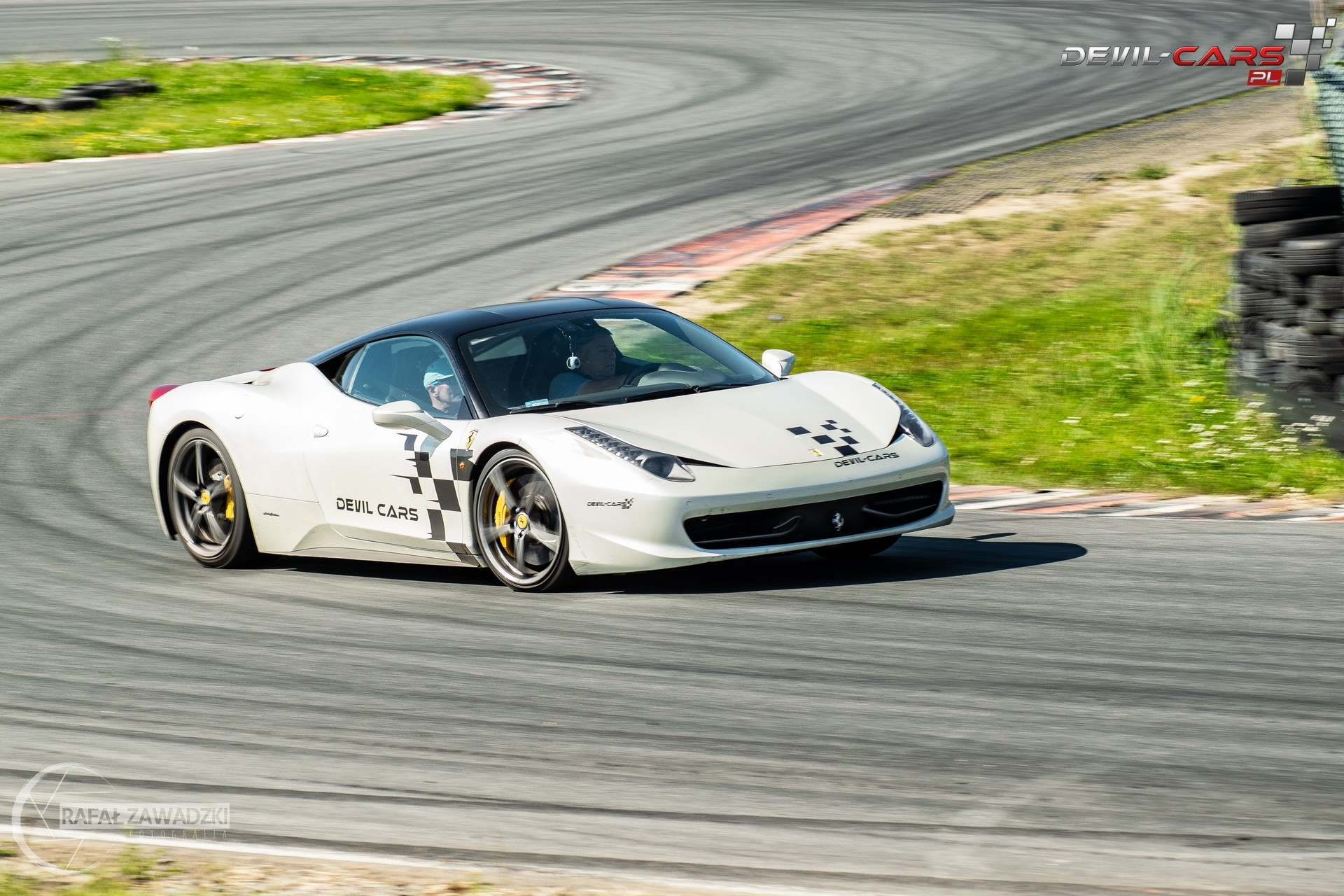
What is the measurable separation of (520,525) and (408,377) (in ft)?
3.72

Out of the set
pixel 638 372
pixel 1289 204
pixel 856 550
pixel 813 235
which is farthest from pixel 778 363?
pixel 813 235

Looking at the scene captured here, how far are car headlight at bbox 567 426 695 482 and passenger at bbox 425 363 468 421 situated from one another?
2.68ft

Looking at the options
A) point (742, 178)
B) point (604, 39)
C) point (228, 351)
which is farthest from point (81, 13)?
point (228, 351)

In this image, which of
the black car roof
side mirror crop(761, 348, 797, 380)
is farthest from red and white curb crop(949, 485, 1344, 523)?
the black car roof

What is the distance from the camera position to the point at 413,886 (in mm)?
4055

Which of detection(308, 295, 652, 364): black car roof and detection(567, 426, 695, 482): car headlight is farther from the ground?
detection(308, 295, 652, 364): black car roof

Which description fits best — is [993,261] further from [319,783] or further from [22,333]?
[319,783]

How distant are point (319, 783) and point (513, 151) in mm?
16771

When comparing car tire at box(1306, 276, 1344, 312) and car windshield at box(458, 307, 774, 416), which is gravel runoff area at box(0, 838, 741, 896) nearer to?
car windshield at box(458, 307, 774, 416)

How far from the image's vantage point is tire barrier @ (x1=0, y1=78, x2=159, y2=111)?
77.6 ft

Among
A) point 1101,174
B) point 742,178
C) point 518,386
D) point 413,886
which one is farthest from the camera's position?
point 742,178

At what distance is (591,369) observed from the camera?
7793mm

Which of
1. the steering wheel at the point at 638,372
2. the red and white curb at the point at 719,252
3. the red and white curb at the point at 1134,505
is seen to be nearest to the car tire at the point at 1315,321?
the red and white curb at the point at 1134,505

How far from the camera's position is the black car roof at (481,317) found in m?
8.00
